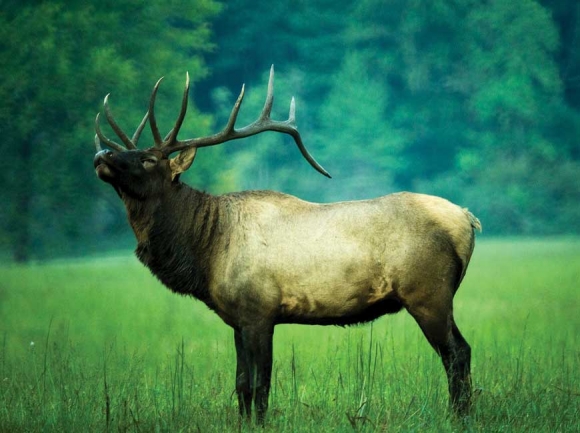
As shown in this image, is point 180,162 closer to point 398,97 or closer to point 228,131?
point 228,131

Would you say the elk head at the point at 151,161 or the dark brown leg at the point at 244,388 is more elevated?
the elk head at the point at 151,161

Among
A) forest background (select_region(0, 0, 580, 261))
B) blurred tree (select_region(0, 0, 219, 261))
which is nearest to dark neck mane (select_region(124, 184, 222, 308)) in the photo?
blurred tree (select_region(0, 0, 219, 261))

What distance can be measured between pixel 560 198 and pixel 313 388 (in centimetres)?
2079

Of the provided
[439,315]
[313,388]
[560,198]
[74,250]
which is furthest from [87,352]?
[560,198]

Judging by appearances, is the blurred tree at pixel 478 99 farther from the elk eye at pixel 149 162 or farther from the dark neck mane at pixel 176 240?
the elk eye at pixel 149 162

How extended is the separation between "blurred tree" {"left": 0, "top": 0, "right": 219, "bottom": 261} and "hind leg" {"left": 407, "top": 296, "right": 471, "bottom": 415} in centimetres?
1101

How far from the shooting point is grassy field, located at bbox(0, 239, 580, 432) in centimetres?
460

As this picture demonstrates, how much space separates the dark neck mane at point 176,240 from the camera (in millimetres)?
4980

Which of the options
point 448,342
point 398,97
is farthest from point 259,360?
point 398,97

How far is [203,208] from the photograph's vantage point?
5.11 meters

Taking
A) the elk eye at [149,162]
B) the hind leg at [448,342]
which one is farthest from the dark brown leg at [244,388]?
the elk eye at [149,162]

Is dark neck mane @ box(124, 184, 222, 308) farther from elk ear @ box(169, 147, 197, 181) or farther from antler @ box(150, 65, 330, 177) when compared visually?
antler @ box(150, 65, 330, 177)

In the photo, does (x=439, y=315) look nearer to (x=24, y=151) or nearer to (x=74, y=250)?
(x=24, y=151)

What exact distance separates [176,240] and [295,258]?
751mm
